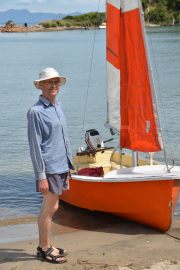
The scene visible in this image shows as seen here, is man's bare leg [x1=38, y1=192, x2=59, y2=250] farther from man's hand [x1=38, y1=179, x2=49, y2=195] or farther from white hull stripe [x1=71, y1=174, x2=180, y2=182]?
white hull stripe [x1=71, y1=174, x2=180, y2=182]

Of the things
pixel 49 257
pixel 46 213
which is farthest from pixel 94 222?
pixel 46 213

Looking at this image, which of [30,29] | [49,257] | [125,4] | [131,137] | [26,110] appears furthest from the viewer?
[30,29]

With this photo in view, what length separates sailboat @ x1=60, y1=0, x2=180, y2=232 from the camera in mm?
7227

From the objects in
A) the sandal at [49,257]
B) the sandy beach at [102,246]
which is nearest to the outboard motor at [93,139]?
the sandy beach at [102,246]

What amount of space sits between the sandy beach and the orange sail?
3.70ft

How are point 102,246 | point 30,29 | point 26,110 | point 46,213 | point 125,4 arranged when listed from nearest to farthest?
point 46,213, point 102,246, point 125,4, point 26,110, point 30,29

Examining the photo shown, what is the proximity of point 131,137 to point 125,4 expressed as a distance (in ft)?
5.79

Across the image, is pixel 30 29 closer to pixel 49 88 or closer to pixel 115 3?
pixel 115 3

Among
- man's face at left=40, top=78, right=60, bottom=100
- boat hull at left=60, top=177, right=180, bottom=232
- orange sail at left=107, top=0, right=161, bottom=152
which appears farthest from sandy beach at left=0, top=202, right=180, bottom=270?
man's face at left=40, top=78, right=60, bottom=100

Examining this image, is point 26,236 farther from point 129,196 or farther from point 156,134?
point 156,134

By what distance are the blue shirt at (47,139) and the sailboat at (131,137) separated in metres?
1.66

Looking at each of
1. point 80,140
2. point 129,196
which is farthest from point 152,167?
point 80,140

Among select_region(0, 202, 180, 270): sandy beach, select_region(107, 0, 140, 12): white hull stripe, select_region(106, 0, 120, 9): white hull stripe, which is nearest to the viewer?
select_region(0, 202, 180, 270): sandy beach

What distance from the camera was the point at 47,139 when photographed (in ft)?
18.6
